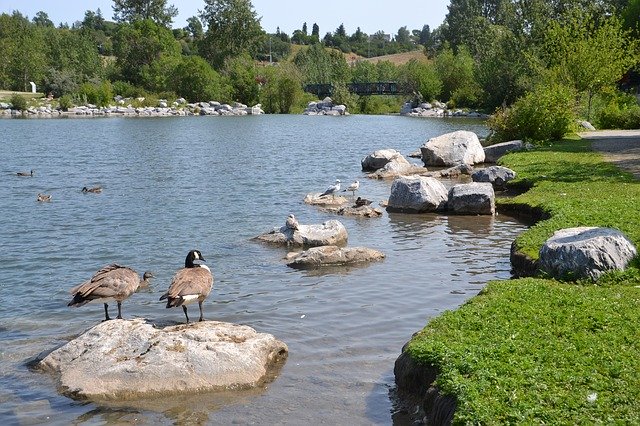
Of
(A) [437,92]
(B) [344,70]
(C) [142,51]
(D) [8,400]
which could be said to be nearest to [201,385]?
(D) [8,400]

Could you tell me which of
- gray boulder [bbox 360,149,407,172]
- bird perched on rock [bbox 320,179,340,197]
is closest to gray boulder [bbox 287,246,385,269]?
bird perched on rock [bbox 320,179,340,197]

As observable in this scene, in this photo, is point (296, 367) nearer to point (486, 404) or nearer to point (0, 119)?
point (486, 404)

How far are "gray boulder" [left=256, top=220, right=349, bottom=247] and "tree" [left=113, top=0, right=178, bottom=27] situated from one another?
13233 centimetres

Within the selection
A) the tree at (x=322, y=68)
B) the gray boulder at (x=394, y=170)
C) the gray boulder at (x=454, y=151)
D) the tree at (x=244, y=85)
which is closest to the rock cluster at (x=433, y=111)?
the tree at (x=322, y=68)

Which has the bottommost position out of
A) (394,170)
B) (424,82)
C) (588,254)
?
(394,170)

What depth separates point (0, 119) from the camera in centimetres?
8994

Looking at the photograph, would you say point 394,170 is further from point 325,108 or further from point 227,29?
point 227,29

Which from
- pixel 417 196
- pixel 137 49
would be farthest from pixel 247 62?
pixel 417 196

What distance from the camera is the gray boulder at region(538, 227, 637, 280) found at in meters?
12.5

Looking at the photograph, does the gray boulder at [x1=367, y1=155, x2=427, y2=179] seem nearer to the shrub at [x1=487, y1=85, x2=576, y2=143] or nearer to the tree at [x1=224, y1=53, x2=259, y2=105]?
the shrub at [x1=487, y1=85, x2=576, y2=143]

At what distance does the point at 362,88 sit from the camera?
137 meters

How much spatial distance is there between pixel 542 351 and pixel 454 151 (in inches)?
1159

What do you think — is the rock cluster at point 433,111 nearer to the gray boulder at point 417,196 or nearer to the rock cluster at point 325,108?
the rock cluster at point 325,108

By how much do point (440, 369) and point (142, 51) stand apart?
12540cm
